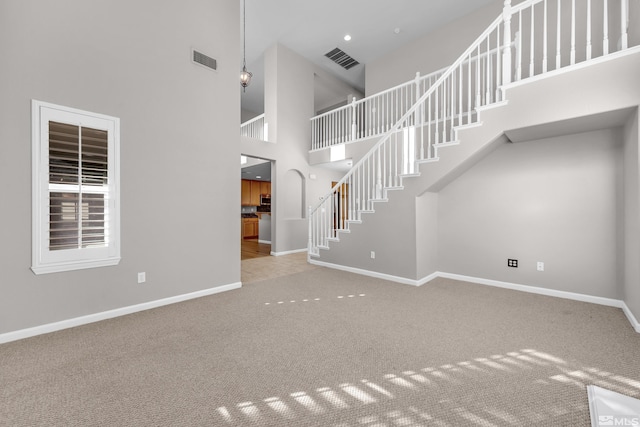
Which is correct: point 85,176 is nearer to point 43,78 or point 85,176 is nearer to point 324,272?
point 43,78

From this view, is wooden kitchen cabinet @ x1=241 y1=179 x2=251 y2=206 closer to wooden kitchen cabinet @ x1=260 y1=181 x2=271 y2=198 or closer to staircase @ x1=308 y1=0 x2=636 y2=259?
wooden kitchen cabinet @ x1=260 y1=181 x2=271 y2=198

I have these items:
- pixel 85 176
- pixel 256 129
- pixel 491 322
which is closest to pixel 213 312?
pixel 85 176

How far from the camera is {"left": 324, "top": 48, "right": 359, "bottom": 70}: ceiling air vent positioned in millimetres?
6816

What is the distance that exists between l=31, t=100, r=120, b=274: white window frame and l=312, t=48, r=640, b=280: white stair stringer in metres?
3.35

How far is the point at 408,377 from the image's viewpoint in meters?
1.80

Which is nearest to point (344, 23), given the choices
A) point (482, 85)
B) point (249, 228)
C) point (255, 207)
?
point (482, 85)

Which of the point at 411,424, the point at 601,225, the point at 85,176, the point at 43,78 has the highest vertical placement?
the point at 43,78

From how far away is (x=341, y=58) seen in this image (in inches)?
278

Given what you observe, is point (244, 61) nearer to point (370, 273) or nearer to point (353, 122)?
point (353, 122)

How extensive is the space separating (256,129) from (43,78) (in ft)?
18.4

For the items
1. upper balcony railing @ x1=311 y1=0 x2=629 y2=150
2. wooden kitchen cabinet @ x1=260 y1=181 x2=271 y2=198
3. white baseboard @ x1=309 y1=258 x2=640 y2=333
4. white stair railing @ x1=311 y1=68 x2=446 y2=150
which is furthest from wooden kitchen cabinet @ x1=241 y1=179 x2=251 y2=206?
white baseboard @ x1=309 y1=258 x2=640 y2=333

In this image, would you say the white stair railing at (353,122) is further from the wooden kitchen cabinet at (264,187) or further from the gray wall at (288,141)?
the wooden kitchen cabinet at (264,187)

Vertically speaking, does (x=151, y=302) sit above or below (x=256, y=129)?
below

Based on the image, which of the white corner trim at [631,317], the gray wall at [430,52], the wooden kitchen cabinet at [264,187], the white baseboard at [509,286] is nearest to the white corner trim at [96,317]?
the white baseboard at [509,286]
